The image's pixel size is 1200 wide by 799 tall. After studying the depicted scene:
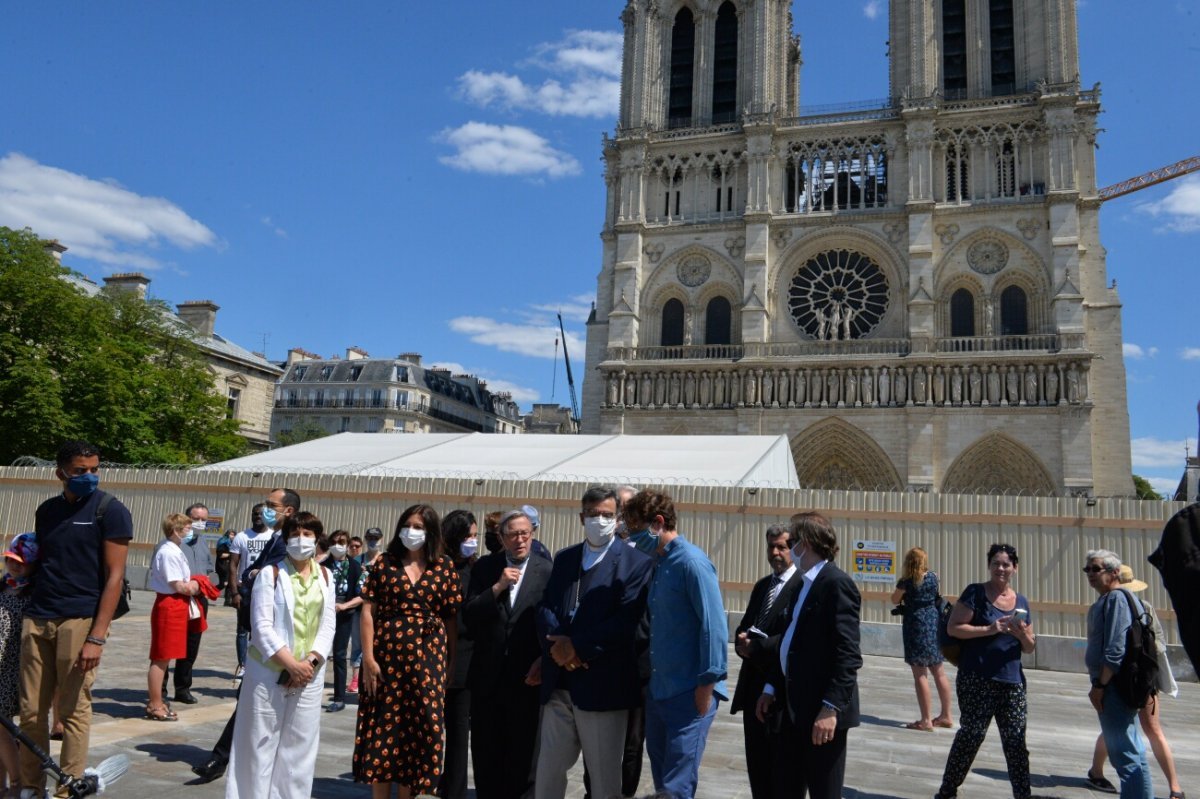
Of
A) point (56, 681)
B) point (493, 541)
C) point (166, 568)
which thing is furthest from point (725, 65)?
point (56, 681)

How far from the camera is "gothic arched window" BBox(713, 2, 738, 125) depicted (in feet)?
111

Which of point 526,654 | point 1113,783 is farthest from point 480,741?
point 1113,783

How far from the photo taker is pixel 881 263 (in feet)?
99.2

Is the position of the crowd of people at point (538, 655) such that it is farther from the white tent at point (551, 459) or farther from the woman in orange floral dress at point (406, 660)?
the white tent at point (551, 459)

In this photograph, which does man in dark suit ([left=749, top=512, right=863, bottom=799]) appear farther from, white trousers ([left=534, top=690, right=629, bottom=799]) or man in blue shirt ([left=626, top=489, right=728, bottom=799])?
white trousers ([left=534, top=690, right=629, bottom=799])

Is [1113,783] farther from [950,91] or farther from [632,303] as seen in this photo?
[950,91]

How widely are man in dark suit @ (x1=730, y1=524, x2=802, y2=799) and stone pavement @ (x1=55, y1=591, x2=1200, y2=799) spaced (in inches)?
37.6

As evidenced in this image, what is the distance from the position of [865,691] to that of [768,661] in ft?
17.8

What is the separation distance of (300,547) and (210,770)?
1699 millimetres

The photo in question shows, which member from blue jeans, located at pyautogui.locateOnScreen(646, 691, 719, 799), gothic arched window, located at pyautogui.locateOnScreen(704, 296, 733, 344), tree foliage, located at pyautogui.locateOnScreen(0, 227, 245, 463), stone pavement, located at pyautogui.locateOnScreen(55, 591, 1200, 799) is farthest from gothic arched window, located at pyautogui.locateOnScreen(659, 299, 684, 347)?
blue jeans, located at pyautogui.locateOnScreen(646, 691, 719, 799)

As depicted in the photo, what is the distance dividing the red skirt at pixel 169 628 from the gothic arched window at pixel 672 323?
26.2 m

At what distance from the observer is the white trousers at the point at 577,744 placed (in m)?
4.08

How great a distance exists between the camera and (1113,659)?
488 centimetres

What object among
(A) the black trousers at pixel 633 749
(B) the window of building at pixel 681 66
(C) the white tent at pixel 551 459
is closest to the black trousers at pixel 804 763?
(A) the black trousers at pixel 633 749
